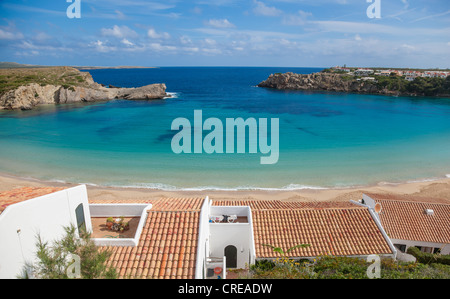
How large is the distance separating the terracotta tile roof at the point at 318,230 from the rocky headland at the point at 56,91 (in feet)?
192

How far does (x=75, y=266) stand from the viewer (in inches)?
224

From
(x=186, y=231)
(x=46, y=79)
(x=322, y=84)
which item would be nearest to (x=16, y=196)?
(x=186, y=231)

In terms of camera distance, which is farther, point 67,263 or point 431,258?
point 431,258

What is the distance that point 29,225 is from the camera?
5.97 meters

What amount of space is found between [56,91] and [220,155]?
51.9 m

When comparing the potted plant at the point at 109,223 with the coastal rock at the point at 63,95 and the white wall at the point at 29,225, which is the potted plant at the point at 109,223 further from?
the coastal rock at the point at 63,95

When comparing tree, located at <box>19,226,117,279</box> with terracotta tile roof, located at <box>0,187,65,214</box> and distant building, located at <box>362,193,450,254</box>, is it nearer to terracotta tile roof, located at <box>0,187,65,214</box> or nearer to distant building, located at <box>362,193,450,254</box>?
terracotta tile roof, located at <box>0,187,65,214</box>

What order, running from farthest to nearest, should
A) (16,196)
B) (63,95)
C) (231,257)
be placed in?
(63,95) → (231,257) → (16,196)

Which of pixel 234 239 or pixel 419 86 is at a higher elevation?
pixel 419 86

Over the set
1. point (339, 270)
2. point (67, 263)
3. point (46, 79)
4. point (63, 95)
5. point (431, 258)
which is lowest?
point (431, 258)

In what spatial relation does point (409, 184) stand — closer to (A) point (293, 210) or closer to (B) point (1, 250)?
(A) point (293, 210)

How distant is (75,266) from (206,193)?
50.0 ft

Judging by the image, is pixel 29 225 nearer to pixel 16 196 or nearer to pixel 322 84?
pixel 16 196

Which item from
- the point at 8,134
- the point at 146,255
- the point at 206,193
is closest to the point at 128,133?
the point at 8,134
